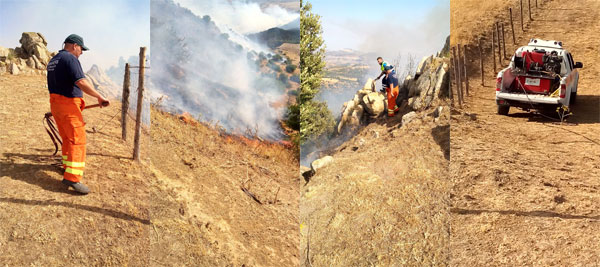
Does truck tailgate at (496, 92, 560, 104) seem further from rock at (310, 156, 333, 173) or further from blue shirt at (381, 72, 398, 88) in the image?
rock at (310, 156, 333, 173)

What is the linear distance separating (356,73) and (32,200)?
3922mm

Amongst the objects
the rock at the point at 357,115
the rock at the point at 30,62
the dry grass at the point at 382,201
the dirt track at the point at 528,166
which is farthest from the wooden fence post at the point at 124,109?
the dirt track at the point at 528,166

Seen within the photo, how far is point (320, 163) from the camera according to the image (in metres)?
6.18

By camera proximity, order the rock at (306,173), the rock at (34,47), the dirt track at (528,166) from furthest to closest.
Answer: the rock at (306,173) < the dirt track at (528,166) < the rock at (34,47)

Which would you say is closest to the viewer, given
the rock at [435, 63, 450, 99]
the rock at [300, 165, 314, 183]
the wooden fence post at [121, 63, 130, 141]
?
the wooden fence post at [121, 63, 130, 141]

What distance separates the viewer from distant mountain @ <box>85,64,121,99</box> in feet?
15.8

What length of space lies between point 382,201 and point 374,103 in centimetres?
128

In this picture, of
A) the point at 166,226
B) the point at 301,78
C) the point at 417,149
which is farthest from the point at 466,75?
the point at 166,226

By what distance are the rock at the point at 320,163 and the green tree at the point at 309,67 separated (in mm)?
370

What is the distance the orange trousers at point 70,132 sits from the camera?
4500 mm

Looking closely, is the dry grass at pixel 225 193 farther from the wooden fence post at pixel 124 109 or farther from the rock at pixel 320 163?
the rock at pixel 320 163

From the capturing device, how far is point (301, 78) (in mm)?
5809

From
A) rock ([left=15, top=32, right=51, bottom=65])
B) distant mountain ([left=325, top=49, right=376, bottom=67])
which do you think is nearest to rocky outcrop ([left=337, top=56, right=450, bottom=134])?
distant mountain ([left=325, top=49, right=376, bottom=67])

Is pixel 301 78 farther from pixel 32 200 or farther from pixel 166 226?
pixel 32 200
